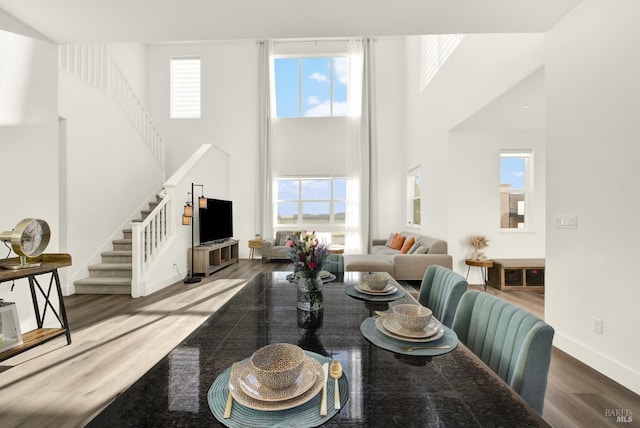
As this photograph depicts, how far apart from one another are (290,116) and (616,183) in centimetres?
664

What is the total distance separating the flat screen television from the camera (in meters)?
5.24

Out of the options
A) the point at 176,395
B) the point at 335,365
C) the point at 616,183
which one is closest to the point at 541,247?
the point at 616,183

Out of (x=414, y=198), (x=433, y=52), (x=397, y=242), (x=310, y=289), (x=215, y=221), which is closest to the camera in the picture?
(x=310, y=289)

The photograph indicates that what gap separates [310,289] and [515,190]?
489 centimetres

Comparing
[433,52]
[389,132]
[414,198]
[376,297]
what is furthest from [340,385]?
[389,132]

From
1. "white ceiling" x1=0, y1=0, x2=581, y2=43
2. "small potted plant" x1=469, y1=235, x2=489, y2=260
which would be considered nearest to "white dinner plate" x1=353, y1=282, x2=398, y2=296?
"white ceiling" x1=0, y1=0, x2=581, y2=43

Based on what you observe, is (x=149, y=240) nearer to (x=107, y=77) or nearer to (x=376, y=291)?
(x=107, y=77)

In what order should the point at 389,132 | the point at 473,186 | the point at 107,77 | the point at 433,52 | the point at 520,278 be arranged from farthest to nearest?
1. the point at 389,132
2. the point at 433,52
3. the point at 107,77
4. the point at 473,186
5. the point at 520,278

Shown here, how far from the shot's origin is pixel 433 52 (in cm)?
525

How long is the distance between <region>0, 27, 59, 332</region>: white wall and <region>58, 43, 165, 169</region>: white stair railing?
62.0 inches

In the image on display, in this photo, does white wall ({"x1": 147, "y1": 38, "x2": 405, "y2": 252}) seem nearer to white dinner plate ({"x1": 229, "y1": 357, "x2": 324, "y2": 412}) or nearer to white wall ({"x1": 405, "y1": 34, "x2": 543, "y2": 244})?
white wall ({"x1": 405, "y1": 34, "x2": 543, "y2": 244})

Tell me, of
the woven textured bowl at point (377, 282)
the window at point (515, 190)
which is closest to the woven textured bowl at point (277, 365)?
the woven textured bowl at point (377, 282)

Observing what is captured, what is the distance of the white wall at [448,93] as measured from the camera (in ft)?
9.83

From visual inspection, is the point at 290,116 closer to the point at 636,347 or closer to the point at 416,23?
the point at 416,23
